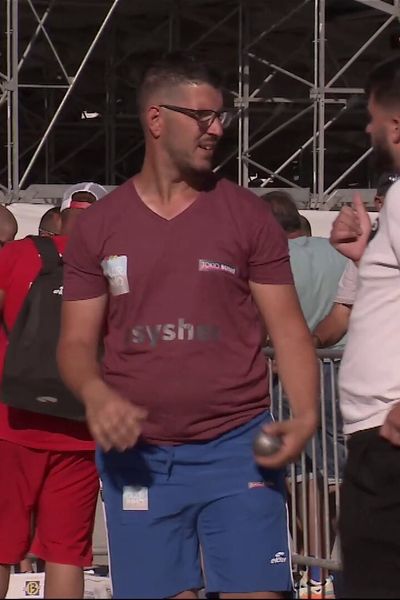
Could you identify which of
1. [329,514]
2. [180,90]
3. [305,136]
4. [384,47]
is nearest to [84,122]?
[305,136]

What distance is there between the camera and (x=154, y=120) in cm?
457

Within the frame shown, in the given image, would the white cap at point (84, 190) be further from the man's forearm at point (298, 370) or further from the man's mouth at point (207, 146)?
the man's forearm at point (298, 370)

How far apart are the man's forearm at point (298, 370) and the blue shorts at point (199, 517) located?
8.7 inches

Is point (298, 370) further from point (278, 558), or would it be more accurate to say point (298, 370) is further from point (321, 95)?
point (321, 95)

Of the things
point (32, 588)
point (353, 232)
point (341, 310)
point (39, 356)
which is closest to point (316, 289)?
point (341, 310)

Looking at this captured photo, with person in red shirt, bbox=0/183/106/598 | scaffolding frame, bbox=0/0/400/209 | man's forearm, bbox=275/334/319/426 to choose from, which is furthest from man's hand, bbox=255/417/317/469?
scaffolding frame, bbox=0/0/400/209

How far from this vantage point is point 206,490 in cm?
447

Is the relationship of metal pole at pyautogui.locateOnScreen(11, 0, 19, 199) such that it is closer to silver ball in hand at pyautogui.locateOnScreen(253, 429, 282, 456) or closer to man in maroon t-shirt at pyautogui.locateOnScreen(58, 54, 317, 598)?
man in maroon t-shirt at pyautogui.locateOnScreen(58, 54, 317, 598)

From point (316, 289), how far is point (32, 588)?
2.13 metres

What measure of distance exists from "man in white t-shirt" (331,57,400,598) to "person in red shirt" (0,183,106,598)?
188 centimetres

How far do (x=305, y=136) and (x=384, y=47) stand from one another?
7.11 feet

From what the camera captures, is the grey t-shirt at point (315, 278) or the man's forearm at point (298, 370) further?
the grey t-shirt at point (315, 278)

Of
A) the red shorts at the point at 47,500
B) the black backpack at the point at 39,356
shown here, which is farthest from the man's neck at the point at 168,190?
the red shorts at the point at 47,500

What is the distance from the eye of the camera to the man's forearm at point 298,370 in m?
4.33
